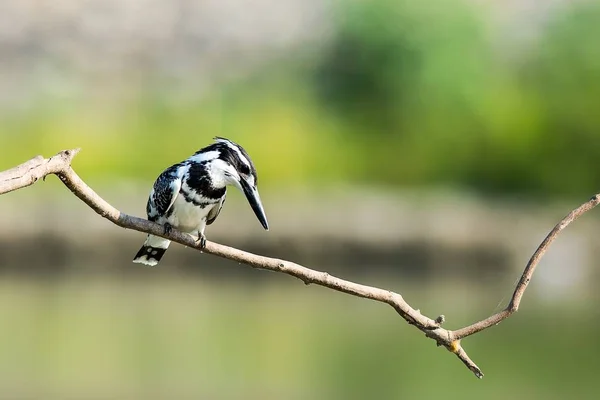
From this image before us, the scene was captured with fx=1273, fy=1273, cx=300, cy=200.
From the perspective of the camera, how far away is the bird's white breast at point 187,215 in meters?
3.69

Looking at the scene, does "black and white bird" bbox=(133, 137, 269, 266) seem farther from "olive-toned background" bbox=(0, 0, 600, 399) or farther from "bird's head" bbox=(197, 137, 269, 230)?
"olive-toned background" bbox=(0, 0, 600, 399)

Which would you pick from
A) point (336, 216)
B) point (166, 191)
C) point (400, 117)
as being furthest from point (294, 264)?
point (400, 117)

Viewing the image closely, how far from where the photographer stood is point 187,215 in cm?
370

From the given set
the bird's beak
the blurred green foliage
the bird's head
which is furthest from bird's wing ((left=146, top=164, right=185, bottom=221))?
the blurred green foliage

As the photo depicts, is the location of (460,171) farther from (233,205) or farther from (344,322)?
(344,322)

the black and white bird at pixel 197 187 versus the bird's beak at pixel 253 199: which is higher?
the black and white bird at pixel 197 187

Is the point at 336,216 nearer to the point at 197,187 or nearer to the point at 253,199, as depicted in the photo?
the point at 197,187

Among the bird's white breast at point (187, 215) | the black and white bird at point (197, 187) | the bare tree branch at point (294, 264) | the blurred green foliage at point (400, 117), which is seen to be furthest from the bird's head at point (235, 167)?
the blurred green foliage at point (400, 117)

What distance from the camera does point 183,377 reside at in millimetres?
6781

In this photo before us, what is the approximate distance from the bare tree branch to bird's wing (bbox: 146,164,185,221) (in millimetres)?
861

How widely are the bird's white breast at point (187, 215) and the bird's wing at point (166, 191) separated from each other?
0.07 feet

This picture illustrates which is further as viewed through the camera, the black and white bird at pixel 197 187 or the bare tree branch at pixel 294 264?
the black and white bird at pixel 197 187

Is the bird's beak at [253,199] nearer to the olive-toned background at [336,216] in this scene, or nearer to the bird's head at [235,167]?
the bird's head at [235,167]

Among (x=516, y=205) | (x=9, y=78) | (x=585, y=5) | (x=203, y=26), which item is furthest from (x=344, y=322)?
(x=203, y=26)
